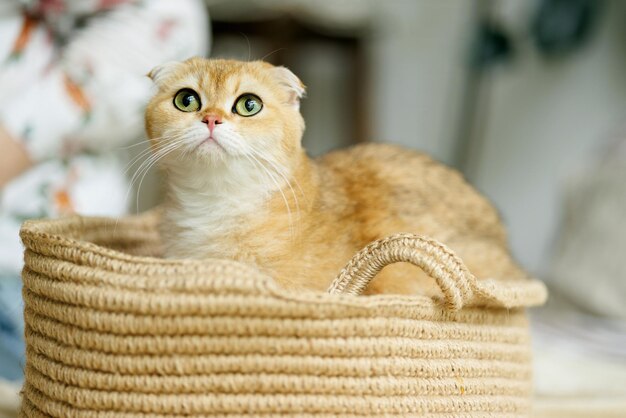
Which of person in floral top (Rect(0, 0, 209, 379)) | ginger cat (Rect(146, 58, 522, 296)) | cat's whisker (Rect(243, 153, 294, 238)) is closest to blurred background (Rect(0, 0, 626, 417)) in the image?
person in floral top (Rect(0, 0, 209, 379))

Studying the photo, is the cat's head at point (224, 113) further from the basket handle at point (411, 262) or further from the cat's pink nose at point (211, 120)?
the basket handle at point (411, 262)

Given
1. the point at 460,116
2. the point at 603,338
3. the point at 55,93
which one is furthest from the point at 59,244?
the point at 460,116

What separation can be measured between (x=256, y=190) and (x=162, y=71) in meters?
0.20

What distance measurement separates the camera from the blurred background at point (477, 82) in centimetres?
283

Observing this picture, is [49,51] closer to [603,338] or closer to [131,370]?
[131,370]

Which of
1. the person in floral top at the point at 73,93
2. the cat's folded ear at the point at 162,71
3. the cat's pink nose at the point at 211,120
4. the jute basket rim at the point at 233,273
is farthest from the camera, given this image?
the person in floral top at the point at 73,93

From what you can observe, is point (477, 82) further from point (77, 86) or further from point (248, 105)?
point (248, 105)

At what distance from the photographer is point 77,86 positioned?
1493 millimetres

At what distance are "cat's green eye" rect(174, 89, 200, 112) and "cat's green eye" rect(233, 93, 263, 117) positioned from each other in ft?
0.16

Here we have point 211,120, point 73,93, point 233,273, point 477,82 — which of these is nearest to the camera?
point 233,273

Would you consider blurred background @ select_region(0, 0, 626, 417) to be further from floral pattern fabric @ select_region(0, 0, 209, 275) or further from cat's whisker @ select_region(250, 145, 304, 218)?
cat's whisker @ select_region(250, 145, 304, 218)

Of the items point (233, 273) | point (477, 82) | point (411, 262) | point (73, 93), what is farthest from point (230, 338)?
point (477, 82)

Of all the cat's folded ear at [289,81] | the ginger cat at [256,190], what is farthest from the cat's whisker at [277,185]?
the cat's folded ear at [289,81]

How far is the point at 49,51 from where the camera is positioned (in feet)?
4.97
